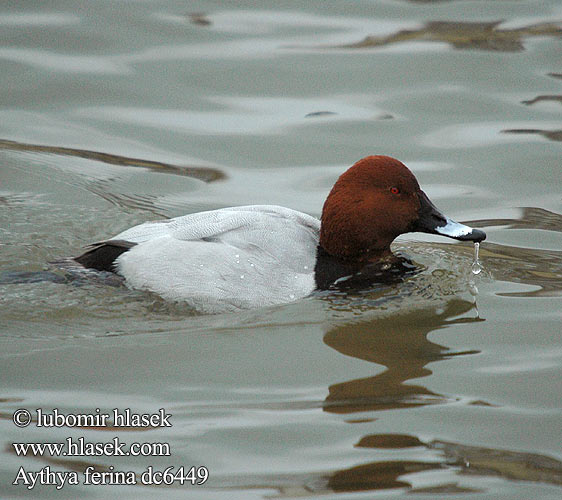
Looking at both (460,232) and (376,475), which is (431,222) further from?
(376,475)

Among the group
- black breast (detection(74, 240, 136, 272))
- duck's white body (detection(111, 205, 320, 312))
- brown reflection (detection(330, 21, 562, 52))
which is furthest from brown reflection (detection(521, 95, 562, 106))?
black breast (detection(74, 240, 136, 272))

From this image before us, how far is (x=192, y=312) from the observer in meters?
5.44

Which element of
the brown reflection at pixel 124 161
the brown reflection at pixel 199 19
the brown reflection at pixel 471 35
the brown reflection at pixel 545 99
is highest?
the brown reflection at pixel 199 19

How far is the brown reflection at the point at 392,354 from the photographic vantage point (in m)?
4.40

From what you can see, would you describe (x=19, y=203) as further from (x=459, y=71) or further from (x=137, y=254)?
(x=459, y=71)

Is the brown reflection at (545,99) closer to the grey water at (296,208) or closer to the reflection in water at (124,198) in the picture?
the grey water at (296,208)

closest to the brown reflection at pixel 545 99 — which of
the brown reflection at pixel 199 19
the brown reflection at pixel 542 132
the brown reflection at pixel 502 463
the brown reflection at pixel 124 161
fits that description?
the brown reflection at pixel 542 132

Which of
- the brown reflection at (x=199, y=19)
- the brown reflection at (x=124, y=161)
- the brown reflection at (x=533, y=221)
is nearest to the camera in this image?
the brown reflection at (x=533, y=221)

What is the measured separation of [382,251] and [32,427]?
2.73 m

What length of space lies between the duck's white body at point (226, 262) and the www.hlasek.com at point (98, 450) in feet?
4.19

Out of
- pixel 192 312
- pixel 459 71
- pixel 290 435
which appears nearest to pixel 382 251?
pixel 192 312

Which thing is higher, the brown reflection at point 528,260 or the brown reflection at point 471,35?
the brown reflection at point 471,35

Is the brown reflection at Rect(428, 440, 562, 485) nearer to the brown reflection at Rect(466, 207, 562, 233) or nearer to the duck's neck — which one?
the duck's neck

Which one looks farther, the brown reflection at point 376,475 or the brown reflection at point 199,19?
the brown reflection at point 199,19
